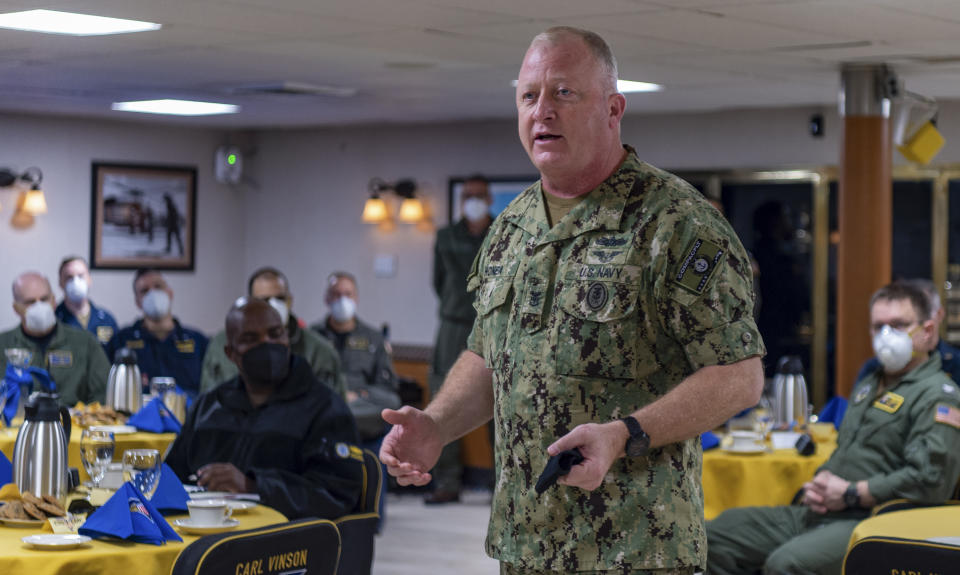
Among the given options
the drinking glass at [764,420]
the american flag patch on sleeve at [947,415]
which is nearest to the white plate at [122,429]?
the drinking glass at [764,420]

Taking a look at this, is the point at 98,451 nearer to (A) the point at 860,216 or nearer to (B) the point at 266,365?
(B) the point at 266,365

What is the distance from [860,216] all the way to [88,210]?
20.6ft

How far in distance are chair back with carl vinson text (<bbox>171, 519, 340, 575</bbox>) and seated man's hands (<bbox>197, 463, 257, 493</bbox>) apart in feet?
2.10

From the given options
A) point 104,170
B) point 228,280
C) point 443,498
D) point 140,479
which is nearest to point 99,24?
point 140,479

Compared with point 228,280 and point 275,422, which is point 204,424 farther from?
point 228,280

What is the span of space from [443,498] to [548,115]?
7212 mm

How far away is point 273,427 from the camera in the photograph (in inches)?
176

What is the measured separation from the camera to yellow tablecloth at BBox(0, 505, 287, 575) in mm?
→ 3117

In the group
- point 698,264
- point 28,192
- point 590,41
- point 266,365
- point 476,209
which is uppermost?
point 28,192

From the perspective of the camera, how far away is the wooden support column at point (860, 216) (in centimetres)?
779

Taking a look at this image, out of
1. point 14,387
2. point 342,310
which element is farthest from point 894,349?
point 342,310

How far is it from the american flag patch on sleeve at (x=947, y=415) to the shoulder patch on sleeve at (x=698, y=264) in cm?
297

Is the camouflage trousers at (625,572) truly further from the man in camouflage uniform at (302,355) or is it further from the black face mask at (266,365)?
the man in camouflage uniform at (302,355)

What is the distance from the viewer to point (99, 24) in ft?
20.2
